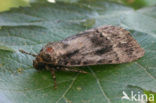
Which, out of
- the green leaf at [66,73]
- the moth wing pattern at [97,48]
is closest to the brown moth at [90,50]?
the moth wing pattern at [97,48]

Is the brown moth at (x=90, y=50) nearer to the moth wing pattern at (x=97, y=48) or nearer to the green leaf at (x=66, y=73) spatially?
the moth wing pattern at (x=97, y=48)

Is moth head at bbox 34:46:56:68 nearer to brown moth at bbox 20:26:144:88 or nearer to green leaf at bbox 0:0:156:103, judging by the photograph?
brown moth at bbox 20:26:144:88

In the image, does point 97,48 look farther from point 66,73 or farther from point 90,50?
point 66,73

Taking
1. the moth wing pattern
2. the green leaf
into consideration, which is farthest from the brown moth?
the green leaf

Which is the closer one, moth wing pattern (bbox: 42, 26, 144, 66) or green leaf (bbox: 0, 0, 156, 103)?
green leaf (bbox: 0, 0, 156, 103)

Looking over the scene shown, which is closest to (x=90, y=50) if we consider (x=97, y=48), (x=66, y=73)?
(x=97, y=48)
